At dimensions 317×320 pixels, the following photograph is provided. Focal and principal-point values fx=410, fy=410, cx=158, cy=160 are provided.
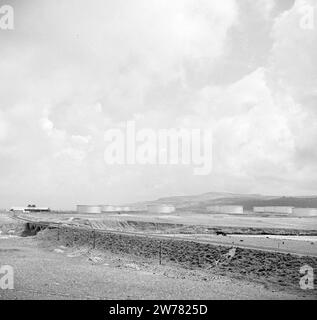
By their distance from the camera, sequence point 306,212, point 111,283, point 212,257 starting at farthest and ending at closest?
point 306,212
point 212,257
point 111,283

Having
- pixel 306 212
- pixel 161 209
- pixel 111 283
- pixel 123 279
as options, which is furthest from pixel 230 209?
pixel 111 283

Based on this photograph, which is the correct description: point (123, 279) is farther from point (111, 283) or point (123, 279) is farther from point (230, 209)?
point (230, 209)

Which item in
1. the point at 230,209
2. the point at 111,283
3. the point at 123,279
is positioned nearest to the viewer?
the point at 111,283

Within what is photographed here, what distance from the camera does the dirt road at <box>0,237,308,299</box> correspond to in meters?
25.0

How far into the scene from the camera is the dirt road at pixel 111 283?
2502 centimetres

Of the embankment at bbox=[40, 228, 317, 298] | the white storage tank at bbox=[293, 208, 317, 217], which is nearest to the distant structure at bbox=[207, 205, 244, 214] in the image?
the white storage tank at bbox=[293, 208, 317, 217]

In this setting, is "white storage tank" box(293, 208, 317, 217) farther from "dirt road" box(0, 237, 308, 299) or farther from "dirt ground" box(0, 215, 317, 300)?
"dirt road" box(0, 237, 308, 299)

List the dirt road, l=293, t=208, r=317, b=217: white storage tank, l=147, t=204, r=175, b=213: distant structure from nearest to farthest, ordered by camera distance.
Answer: the dirt road, l=293, t=208, r=317, b=217: white storage tank, l=147, t=204, r=175, b=213: distant structure

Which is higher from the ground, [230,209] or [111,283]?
[230,209]

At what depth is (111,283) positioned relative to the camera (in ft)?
93.3

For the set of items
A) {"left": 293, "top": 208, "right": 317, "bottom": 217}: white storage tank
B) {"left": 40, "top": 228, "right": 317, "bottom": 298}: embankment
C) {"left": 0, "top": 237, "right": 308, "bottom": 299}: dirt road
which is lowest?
{"left": 0, "top": 237, "right": 308, "bottom": 299}: dirt road
